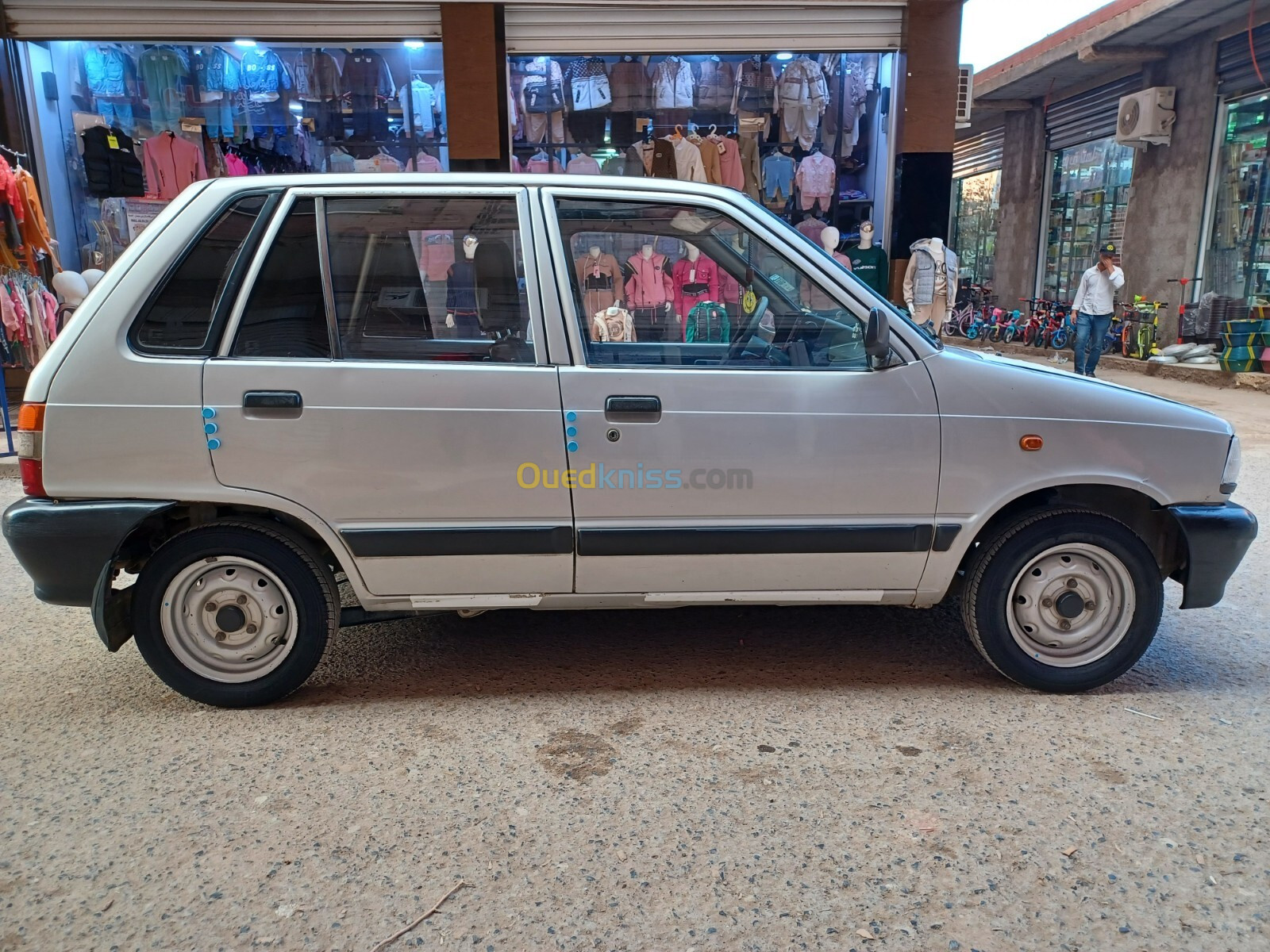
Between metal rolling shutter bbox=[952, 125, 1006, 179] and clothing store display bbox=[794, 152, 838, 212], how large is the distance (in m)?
12.6

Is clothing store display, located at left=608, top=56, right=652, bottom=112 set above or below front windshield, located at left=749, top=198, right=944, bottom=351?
above

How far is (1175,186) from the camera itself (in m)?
14.2

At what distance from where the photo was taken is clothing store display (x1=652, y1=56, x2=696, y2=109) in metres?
9.08

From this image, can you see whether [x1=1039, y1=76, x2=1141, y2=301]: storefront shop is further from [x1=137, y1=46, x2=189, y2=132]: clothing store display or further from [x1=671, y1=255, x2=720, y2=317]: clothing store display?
[x1=671, y1=255, x2=720, y2=317]: clothing store display

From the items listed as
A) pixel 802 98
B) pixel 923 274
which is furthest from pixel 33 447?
pixel 802 98

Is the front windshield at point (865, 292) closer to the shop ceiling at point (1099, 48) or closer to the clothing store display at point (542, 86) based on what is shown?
the clothing store display at point (542, 86)

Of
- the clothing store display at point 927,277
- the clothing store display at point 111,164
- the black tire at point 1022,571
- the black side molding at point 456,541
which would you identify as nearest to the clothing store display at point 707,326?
the black side molding at point 456,541

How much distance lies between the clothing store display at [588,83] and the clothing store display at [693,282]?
653cm

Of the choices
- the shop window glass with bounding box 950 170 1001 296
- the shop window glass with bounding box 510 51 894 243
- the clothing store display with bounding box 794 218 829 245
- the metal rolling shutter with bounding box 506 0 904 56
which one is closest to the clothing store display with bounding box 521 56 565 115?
the shop window glass with bounding box 510 51 894 243

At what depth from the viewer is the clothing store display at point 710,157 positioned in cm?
912

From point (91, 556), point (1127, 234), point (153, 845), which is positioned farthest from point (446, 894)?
point (1127, 234)

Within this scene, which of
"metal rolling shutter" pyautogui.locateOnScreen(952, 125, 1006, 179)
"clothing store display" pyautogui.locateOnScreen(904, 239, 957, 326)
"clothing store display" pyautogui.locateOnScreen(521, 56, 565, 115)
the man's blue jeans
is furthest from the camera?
"metal rolling shutter" pyautogui.locateOnScreen(952, 125, 1006, 179)

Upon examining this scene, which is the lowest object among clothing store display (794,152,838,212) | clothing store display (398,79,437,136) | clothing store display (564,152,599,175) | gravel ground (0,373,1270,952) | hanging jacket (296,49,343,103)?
gravel ground (0,373,1270,952)

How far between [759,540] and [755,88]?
24.3 feet
